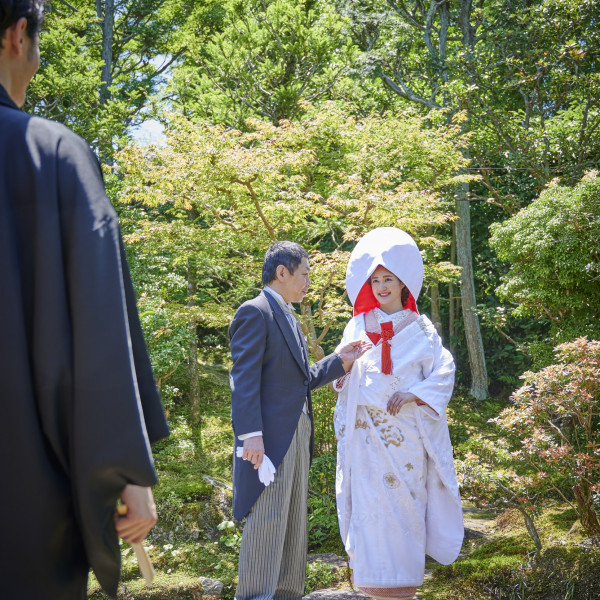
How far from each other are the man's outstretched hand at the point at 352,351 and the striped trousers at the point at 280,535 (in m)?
0.38

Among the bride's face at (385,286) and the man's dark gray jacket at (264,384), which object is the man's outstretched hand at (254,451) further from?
the bride's face at (385,286)

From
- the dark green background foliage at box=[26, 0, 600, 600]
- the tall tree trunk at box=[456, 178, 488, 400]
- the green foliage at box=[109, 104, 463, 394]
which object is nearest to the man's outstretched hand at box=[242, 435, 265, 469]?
the dark green background foliage at box=[26, 0, 600, 600]

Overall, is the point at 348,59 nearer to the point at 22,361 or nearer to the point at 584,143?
the point at 584,143

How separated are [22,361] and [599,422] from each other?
478 cm

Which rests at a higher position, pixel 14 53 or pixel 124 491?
pixel 14 53

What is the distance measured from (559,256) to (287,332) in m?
3.66

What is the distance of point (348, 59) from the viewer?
11.1 metres

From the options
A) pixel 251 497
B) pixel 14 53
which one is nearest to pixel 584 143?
pixel 251 497

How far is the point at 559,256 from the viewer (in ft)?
19.7

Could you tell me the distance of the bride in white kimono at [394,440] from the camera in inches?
128

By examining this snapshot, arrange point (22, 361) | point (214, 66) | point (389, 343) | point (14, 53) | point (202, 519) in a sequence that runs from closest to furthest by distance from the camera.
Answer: point (22, 361) → point (14, 53) → point (389, 343) → point (202, 519) → point (214, 66)

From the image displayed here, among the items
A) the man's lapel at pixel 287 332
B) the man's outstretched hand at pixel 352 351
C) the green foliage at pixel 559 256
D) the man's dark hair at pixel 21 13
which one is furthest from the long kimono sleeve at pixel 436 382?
the green foliage at pixel 559 256

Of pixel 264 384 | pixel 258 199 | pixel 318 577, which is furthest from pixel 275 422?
pixel 258 199

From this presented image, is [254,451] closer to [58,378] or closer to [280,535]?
[280,535]
